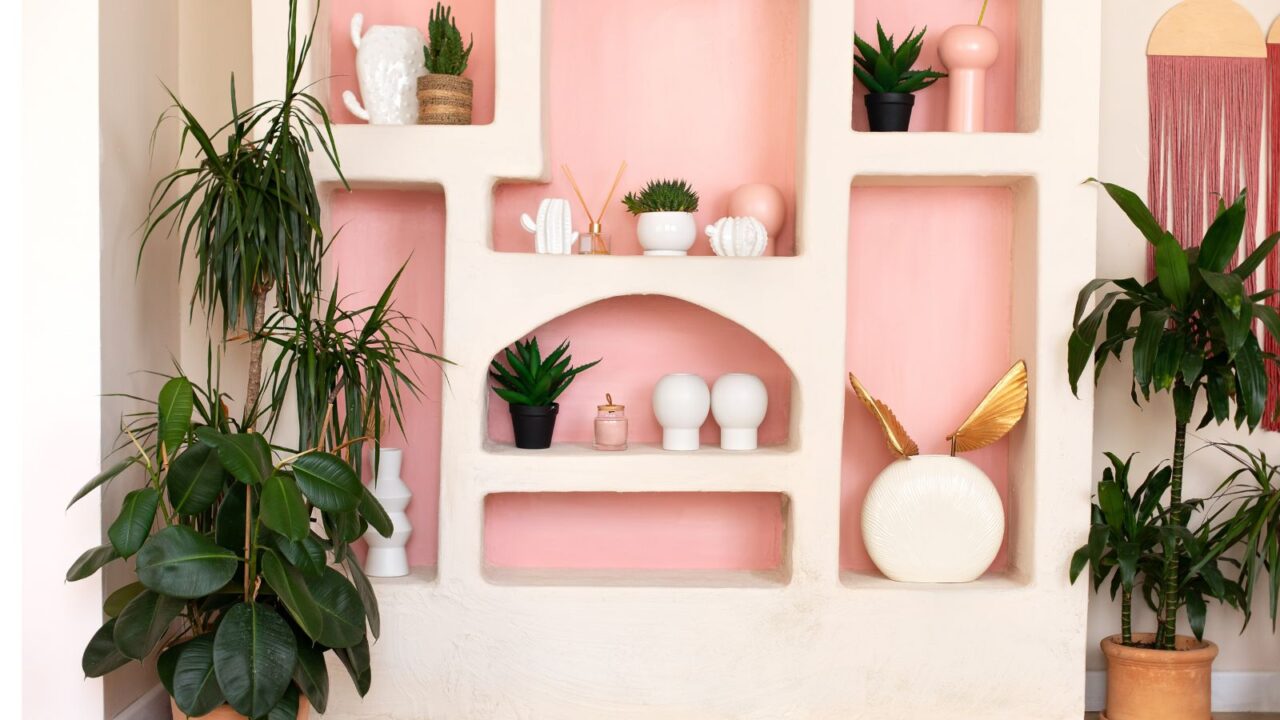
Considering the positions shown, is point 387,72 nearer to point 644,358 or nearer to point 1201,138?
point 644,358

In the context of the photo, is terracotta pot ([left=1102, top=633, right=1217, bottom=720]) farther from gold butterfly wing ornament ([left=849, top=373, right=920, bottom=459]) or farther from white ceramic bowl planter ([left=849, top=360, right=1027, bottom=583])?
gold butterfly wing ornament ([left=849, top=373, right=920, bottom=459])

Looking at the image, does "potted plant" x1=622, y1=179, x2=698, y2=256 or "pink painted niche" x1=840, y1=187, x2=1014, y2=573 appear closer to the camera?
"potted plant" x1=622, y1=179, x2=698, y2=256

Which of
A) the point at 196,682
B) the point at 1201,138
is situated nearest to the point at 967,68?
the point at 1201,138

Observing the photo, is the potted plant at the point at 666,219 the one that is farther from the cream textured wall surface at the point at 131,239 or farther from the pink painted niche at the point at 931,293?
the cream textured wall surface at the point at 131,239

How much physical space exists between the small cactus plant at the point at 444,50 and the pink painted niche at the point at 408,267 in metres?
0.37

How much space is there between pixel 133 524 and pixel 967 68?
7.83ft

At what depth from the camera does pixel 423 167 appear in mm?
2826

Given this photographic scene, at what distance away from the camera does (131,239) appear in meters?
2.67

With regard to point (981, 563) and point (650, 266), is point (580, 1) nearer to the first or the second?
point (650, 266)

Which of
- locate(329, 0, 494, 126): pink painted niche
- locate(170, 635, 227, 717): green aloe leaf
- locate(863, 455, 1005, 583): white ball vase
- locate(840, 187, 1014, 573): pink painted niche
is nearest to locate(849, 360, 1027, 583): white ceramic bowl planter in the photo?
locate(863, 455, 1005, 583): white ball vase

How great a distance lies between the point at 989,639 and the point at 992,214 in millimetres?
1203

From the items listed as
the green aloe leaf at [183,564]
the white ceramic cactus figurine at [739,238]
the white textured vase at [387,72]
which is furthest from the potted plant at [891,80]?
the green aloe leaf at [183,564]

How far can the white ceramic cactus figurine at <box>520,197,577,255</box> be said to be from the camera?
286cm

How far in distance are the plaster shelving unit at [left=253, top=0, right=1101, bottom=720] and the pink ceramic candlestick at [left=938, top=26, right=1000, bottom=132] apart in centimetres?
13
